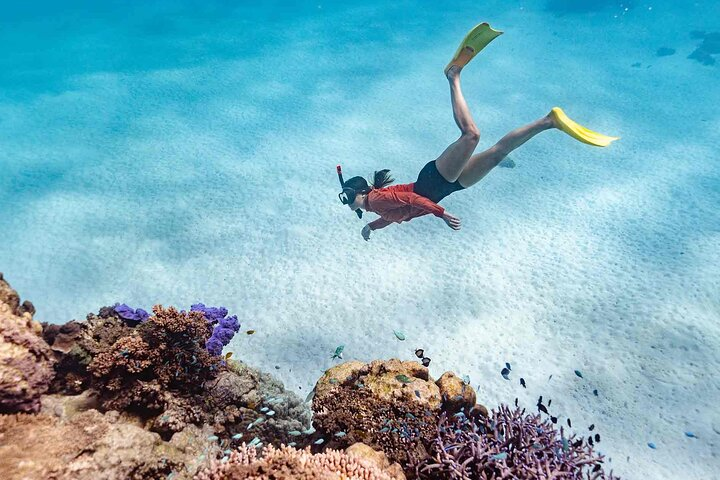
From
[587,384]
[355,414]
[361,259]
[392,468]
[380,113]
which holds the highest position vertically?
[380,113]

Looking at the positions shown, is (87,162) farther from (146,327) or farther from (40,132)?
(146,327)

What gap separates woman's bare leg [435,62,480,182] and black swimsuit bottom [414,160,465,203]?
106 millimetres

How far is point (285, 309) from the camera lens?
27.4 ft

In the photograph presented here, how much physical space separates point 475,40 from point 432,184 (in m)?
2.33

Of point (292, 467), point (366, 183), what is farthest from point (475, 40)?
point (292, 467)

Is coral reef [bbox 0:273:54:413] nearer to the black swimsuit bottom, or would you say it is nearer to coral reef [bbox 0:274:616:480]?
coral reef [bbox 0:274:616:480]

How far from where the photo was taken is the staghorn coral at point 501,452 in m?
3.60

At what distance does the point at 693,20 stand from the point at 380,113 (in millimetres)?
27670

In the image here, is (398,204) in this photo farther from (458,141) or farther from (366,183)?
(458,141)

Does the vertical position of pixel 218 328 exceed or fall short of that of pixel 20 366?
it exceeds it

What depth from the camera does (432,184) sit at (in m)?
6.58

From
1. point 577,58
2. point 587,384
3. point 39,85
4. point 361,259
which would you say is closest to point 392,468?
point 587,384

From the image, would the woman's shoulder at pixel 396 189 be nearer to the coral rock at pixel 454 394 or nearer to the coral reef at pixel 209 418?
the coral reef at pixel 209 418

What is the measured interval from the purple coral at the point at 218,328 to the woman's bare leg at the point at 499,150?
14.3ft
